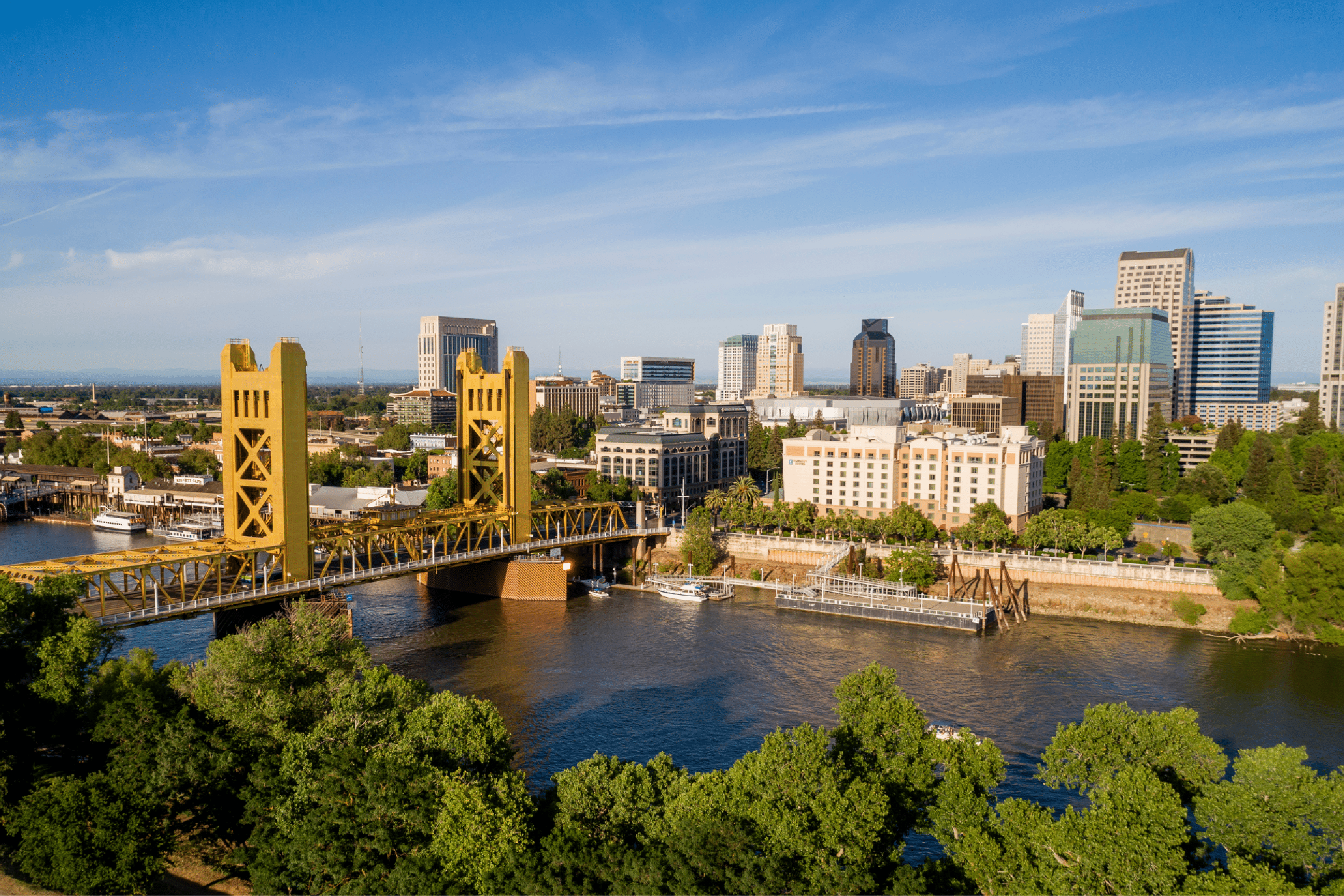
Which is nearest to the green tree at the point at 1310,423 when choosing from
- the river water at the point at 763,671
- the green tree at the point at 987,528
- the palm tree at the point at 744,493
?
the green tree at the point at 987,528

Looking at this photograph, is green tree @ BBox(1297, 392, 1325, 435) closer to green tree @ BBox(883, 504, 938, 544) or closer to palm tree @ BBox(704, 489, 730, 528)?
green tree @ BBox(883, 504, 938, 544)

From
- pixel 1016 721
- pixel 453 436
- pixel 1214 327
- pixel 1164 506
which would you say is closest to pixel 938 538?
pixel 1164 506

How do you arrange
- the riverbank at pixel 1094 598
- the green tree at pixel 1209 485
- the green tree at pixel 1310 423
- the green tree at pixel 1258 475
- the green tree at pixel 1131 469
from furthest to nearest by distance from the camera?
the green tree at pixel 1310 423
the green tree at pixel 1131 469
the green tree at pixel 1209 485
the green tree at pixel 1258 475
the riverbank at pixel 1094 598

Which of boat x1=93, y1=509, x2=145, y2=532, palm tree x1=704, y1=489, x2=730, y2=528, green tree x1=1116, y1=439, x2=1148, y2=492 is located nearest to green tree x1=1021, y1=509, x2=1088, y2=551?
palm tree x1=704, y1=489, x2=730, y2=528

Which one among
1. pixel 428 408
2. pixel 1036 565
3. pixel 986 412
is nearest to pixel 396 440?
pixel 428 408

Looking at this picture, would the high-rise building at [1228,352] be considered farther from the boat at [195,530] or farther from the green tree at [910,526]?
the boat at [195,530]

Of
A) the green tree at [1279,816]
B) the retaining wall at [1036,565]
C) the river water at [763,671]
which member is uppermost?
the green tree at [1279,816]

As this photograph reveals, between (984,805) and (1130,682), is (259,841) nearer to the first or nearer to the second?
(984,805)
